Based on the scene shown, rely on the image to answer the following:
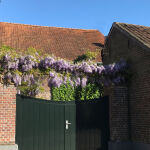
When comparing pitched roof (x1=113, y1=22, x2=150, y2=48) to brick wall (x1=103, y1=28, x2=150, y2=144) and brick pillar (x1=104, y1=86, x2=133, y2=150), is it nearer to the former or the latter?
brick wall (x1=103, y1=28, x2=150, y2=144)

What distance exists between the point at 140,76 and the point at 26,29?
1460 cm

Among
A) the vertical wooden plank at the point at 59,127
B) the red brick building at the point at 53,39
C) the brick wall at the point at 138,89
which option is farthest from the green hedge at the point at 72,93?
the vertical wooden plank at the point at 59,127

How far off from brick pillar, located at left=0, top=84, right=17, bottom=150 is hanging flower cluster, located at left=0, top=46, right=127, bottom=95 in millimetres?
405

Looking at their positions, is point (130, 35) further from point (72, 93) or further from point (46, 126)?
point (72, 93)

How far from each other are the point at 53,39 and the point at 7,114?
1316 cm

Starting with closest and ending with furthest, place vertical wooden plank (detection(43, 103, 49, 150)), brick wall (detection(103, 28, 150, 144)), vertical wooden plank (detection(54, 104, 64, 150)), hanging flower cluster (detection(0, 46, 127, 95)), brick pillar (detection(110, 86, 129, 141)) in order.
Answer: hanging flower cluster (detection(0, 46, 127, 95))
brick wall (detection(103, 28, 150, 144))
vertical wooden plank (detection(43, 103, 49, 150))
vertical wooden plank (detection(54, 104, 64, 150))
brick pillar (detection(110, 86, 129, 141))

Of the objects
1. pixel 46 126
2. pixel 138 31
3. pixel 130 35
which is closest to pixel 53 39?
pixel 138 31

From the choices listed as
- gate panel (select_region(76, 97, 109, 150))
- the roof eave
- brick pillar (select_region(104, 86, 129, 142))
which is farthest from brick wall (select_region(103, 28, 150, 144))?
gate panel (select_region(76, 97, 109, 150))

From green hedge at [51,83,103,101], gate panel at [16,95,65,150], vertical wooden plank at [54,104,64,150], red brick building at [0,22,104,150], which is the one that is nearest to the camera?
gate panel at [16,95,65,150]

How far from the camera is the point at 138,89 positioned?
8.89 meters

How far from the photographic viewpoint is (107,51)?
1158 centimetres

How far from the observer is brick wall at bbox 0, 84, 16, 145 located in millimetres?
A: 7680

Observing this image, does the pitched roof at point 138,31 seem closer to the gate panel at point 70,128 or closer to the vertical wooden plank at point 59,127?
the gate panel at point 70,128

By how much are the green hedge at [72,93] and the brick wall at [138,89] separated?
5968mm
